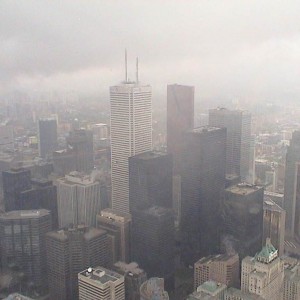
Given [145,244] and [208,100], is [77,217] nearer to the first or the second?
[145,244]

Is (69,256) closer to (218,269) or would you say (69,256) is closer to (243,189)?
(218,269)

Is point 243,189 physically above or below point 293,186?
above

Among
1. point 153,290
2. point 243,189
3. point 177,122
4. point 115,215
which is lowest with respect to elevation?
point 153,290

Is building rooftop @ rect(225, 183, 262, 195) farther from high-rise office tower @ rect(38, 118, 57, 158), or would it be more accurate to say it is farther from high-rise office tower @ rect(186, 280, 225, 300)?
high-rise office tower @ rect(38, 118, 57, 158)

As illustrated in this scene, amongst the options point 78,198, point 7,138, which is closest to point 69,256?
point 78,198

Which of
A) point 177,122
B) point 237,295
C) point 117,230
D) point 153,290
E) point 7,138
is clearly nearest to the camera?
point 237,295

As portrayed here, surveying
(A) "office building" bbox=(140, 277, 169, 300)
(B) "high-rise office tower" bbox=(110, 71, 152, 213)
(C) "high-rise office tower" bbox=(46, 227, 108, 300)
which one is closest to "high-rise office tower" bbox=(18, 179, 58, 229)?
(C) "high-rise office tower" bbox=(46, 227, 108, 300)

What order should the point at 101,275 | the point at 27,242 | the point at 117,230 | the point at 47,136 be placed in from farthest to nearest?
the point at 47,136, the point at 117,230, the point at 27,242, the point at 101,275

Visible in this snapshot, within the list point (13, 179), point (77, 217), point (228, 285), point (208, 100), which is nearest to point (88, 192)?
point (77, 217)
